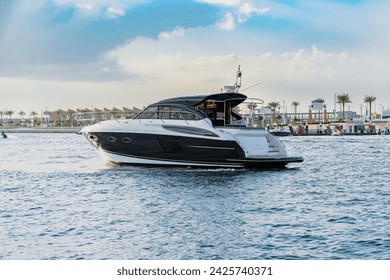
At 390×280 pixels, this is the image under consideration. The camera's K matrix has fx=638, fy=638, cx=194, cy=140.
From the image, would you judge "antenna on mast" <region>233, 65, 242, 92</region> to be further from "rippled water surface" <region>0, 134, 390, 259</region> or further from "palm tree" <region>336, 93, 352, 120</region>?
"palm tree" <region>336, 93, 352, 120</region>

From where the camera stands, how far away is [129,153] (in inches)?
1239

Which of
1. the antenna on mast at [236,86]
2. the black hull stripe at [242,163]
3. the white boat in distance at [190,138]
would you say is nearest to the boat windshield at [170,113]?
the white boat in distance at [190,138]

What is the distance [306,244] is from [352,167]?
70.9ft

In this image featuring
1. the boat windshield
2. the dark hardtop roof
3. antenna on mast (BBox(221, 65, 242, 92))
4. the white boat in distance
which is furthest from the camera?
antenna on mast (BBox(221, 65, 242, 92))

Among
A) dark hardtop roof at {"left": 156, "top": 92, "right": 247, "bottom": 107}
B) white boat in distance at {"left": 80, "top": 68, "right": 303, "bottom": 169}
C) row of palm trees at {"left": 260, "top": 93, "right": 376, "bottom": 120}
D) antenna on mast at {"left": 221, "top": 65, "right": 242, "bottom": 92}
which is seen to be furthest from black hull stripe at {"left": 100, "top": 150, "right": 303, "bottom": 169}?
row of palm trees at {"left": 260, "top": 93, "right": 376, "bottom": 120}

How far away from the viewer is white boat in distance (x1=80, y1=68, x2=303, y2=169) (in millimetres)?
29094

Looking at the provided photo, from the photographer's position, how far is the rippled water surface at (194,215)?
14.0 m

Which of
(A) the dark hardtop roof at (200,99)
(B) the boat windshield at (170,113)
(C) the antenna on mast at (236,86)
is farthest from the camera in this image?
(C) the antenna on mast at (236,86)

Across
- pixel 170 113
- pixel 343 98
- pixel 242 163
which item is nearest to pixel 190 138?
pixel 170 113

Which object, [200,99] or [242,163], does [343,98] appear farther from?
[242,163]

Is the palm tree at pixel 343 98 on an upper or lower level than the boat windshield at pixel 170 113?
upper

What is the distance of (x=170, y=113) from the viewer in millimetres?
30281

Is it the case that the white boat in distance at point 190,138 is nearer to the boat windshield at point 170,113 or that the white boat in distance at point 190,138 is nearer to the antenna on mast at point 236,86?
the boat windshield at point 170,113
